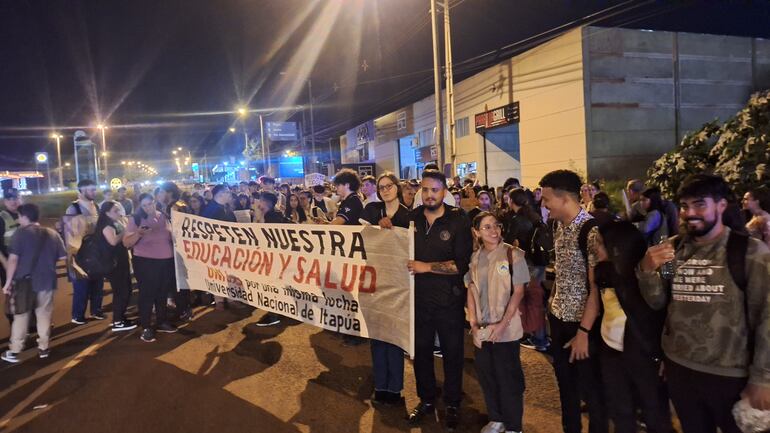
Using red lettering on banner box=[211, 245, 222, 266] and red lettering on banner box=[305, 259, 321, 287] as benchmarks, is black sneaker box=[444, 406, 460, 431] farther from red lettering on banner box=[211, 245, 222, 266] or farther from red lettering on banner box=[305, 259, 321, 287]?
red lettering on banner box=[211, 245, 222, 266]

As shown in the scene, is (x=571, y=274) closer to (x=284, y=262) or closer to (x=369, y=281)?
(x=369, y=281)

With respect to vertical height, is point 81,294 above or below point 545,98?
below

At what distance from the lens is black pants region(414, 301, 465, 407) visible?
3.89 meters

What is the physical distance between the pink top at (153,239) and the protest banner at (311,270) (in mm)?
175

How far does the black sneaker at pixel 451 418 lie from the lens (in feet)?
12.7

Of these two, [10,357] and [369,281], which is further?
[10,357]

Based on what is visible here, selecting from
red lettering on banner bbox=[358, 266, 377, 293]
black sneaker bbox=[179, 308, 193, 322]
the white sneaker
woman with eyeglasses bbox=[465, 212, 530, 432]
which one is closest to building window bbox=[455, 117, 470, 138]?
black sneaker bbox=[179, 308, 193, 322]

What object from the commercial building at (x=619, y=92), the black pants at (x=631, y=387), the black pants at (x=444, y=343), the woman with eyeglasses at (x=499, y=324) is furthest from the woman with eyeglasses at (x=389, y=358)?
the commercial building at (x=619, y=92)

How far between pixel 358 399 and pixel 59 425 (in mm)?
2585

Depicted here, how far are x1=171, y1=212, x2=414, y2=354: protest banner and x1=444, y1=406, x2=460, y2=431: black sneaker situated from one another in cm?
57

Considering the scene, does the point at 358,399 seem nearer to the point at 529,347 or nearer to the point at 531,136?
the point at 529,347

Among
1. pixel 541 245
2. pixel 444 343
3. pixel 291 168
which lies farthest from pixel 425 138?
pixel 444 343

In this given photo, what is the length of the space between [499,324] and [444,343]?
1.77 feet

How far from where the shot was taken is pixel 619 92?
16391 mm
